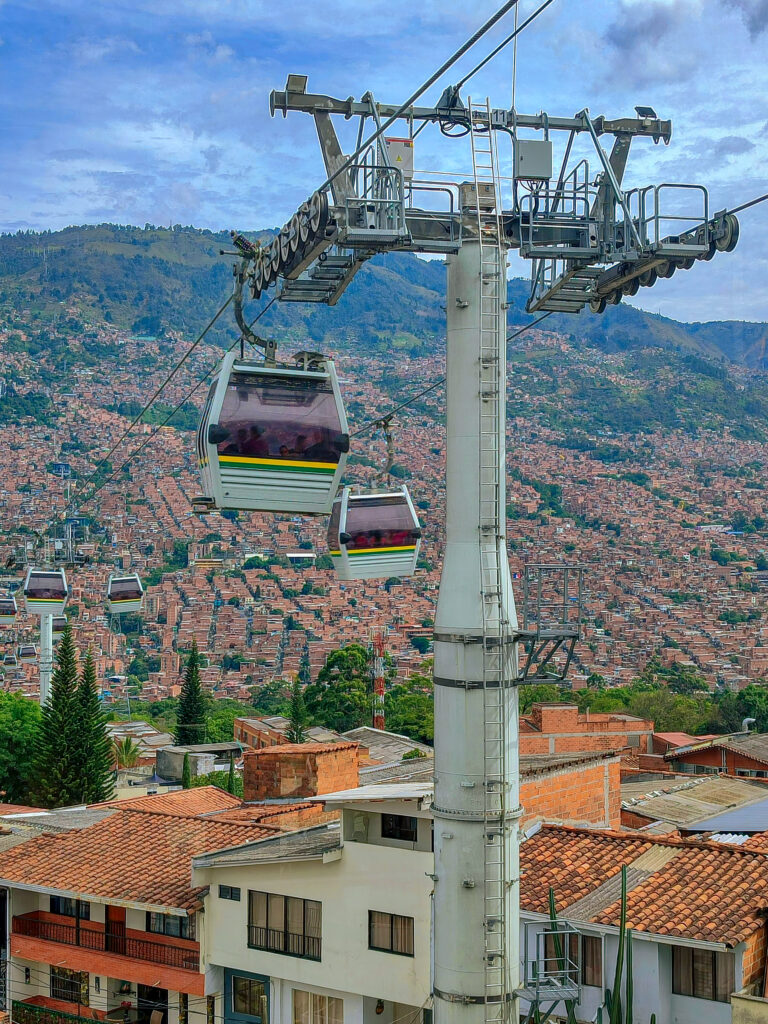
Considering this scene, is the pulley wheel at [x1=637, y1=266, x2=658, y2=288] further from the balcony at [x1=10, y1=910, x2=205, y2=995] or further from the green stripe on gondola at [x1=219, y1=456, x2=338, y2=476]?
the balcony at [x1=10, y1=910, x2=205, y2=995]

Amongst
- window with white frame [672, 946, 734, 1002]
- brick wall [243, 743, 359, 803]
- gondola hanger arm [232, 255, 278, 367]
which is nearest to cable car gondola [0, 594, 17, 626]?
brick wall [243, 743, 359, 803]

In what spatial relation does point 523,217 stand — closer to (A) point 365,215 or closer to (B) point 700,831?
(A) point 365,215

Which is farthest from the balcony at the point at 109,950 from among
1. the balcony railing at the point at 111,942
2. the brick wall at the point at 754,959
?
the brick wall at the point at 754,959

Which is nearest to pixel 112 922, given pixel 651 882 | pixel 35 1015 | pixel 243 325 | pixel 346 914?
pixel 35 1015

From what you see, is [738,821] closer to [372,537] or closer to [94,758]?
[372,537]

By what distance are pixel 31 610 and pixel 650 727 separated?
2305 centimetres

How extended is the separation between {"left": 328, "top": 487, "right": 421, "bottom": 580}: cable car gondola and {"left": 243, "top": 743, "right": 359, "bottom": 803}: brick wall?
393 inches

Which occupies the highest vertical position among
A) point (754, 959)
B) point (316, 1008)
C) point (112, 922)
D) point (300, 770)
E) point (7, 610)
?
point (7, 610)

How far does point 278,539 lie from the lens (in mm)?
146375

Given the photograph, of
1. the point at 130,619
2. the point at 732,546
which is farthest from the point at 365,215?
the point at 732,546

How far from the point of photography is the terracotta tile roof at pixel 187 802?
20750mm

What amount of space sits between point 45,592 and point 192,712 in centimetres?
1937

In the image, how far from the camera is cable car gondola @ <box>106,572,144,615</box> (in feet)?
98.7

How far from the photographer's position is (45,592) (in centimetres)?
2939
